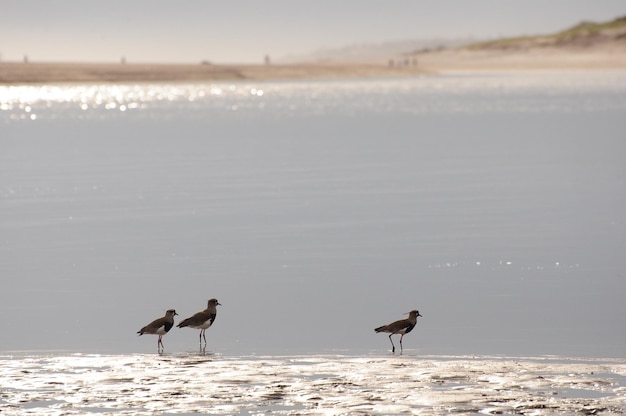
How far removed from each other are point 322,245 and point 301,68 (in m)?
142

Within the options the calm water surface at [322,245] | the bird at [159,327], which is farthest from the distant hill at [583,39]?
the bird at [159,327]

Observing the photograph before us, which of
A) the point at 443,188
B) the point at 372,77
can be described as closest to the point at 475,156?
the point at 443,188

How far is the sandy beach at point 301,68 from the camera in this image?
131 m

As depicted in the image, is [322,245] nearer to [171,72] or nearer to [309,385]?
[309,385]

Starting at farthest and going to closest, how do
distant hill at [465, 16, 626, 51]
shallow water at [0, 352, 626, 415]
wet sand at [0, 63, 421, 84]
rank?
distant hill at [465, 16, 626, 51]
wet sand at [0, 63, 421, 84]
shallow water at [0, 352, 626, 415]

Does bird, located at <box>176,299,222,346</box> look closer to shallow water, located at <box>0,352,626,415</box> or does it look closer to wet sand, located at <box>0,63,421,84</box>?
shallow water, located at <box>0,352,626,415</box>

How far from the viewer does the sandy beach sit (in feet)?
431

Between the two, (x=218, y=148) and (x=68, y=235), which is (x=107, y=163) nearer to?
(x=218, y=148)

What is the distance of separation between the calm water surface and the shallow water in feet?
2.40

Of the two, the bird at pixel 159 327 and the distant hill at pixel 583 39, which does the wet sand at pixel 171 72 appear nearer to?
the distant hill at pixel 583 39

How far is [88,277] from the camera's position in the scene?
16.8m

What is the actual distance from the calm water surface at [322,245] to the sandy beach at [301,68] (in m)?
91.5

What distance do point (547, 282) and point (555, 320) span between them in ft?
7.44

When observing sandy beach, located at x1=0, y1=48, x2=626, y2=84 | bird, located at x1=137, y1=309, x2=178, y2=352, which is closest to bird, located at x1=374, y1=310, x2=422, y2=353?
bird, located at x1=137, y1=309, x2=178, y2=352
